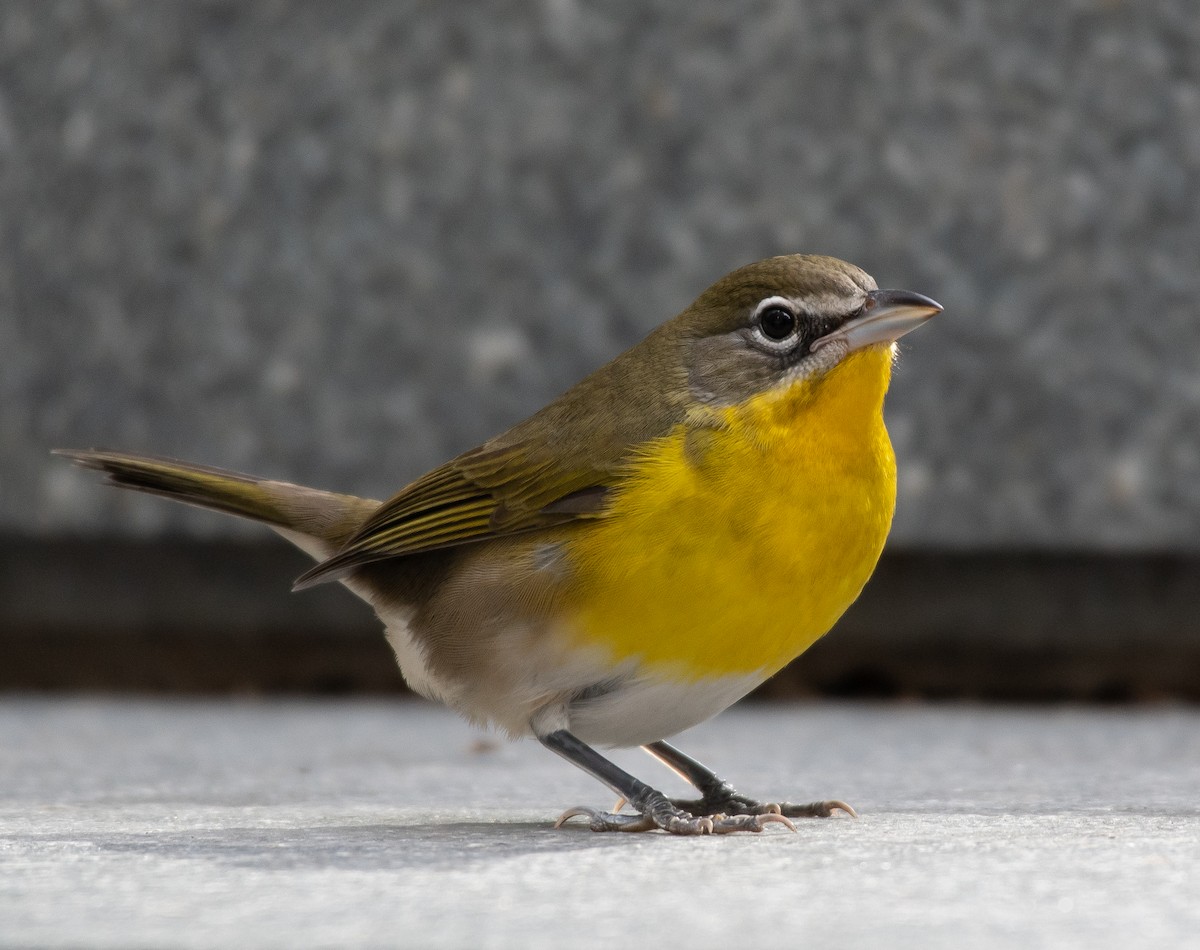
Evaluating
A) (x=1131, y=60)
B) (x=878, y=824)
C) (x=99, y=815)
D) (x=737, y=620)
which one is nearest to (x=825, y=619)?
(x=737, y=620)

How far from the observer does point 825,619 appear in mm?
3029

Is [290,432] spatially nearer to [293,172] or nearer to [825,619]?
[293,172]

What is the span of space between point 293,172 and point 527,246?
855mm

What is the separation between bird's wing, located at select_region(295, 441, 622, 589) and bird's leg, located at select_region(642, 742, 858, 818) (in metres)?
0.62

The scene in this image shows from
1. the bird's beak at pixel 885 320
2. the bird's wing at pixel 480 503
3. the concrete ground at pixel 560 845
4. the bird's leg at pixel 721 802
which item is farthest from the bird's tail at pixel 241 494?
the bird's beak at pixel 885 320

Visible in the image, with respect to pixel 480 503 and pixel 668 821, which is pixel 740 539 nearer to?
pixel 668 821

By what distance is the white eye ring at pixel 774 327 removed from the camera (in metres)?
3.25

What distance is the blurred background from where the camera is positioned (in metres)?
5.21

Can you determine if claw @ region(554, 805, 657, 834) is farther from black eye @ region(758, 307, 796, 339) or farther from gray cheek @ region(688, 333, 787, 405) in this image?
black eye @ region(758, 307, 796, 339)

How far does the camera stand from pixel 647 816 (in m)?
2.95

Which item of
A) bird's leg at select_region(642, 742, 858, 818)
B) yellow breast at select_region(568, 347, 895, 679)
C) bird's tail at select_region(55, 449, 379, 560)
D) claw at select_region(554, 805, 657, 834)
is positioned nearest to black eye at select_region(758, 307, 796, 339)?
yellow breast at select_region(568, 347, 895, 679)

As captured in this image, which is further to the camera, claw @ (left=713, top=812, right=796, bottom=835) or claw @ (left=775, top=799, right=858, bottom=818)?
claw @ (left=775, top=799, right=858, bottom=818)

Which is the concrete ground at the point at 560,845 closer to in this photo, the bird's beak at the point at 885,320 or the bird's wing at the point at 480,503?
the bird's wing at the point at 480,503

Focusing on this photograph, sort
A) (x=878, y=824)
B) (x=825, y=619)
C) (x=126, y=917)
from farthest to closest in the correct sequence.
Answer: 1. (x=825, y=619)
2. (x=878, y=824)
3. (x=126, y=917)
